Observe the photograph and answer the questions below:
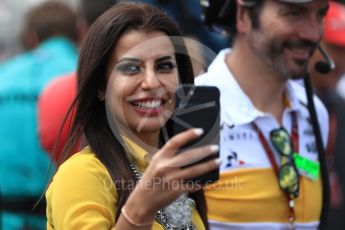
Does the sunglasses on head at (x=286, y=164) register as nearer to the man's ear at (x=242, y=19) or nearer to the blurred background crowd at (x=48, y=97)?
the man's ear at (x=242, y=19)

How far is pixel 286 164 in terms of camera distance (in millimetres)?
3672

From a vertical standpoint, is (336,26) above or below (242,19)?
below

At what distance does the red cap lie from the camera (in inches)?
209

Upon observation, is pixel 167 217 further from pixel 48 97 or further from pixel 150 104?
pixel 48 97

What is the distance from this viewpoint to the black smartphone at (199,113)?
227cm

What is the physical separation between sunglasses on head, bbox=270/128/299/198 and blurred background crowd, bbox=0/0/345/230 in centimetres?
126

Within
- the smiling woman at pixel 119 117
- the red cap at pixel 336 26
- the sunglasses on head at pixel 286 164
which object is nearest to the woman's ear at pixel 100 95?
the smiling woman at pixel 119 117

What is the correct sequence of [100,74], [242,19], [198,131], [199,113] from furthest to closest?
[242,19], [100,74], [199,113], [198,131]

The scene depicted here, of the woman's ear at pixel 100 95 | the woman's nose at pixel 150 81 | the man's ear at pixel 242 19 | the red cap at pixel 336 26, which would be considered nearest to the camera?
the woman's nose at pixel 150 81

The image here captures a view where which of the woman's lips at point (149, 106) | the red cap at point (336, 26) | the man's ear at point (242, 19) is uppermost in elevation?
the woman's lips at point (149, 106)

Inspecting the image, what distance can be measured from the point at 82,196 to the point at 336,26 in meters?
3.24

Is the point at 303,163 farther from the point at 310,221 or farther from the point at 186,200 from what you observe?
the point at 186,200

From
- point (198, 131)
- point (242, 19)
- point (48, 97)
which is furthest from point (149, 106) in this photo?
point (48, 97)

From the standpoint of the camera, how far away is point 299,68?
12.0ft
